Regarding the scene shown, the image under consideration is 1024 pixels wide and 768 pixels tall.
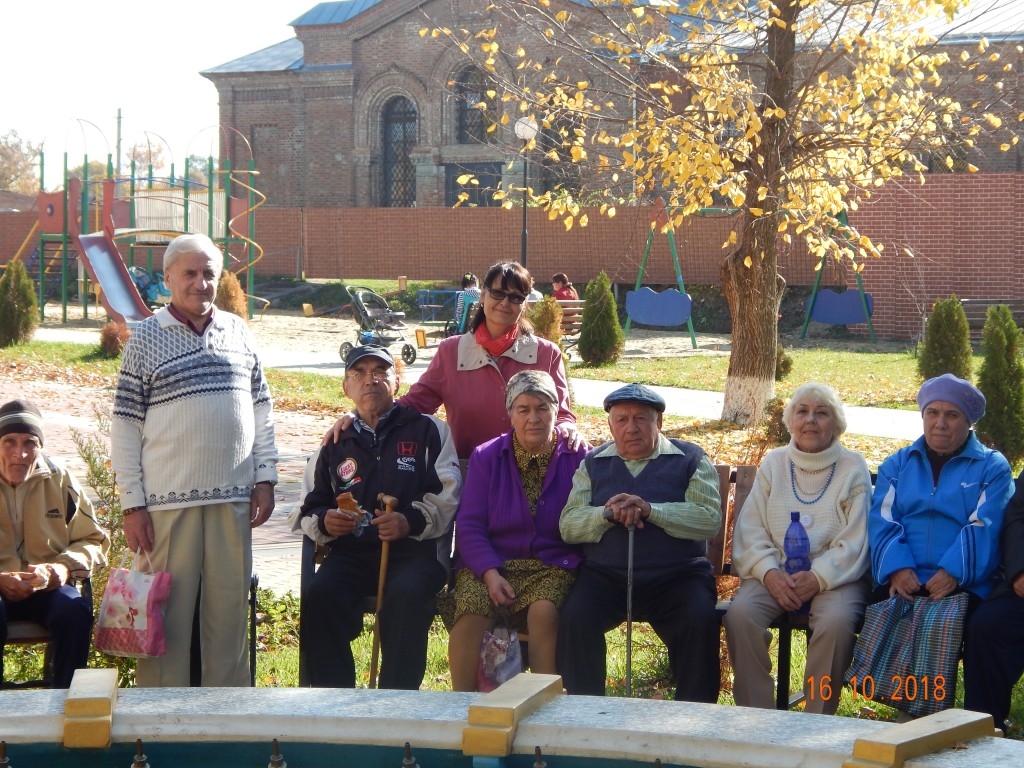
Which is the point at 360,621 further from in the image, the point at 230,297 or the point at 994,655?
the point at 230,297

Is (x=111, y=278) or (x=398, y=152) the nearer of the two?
(x=111, y=278)

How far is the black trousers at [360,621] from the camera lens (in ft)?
15.3

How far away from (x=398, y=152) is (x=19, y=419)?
114ft

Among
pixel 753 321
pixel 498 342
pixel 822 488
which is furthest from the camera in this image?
pixel 753 321

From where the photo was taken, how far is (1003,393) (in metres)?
10.7

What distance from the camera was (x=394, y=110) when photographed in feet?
125

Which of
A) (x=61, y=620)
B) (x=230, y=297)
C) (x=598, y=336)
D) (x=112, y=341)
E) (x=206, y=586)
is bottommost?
(x=61, y=620)

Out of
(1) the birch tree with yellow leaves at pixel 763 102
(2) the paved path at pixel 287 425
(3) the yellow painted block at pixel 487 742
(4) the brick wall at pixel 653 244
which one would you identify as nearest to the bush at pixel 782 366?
(2) the paved path at pixel 287 425

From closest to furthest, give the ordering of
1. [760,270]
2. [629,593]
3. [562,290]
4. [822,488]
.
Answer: [629,593]
[822,488]
[760,270]
[562,290]

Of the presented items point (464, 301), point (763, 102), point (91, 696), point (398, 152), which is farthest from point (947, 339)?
point (398, 152)

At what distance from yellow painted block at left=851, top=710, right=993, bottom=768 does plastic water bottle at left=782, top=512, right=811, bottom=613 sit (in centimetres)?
174

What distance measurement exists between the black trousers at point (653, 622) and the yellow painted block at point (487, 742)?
166 cm

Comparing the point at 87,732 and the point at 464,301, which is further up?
the point at 464,301
